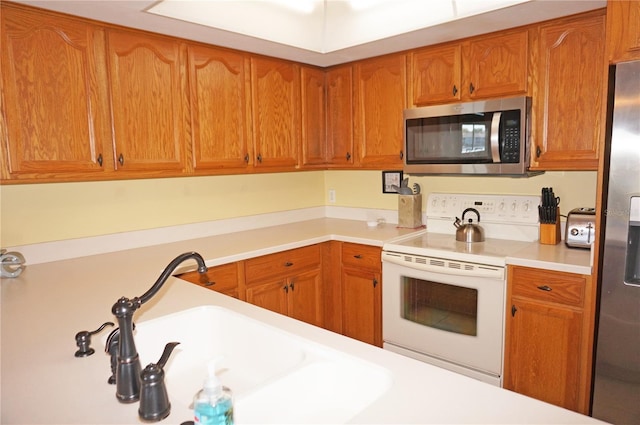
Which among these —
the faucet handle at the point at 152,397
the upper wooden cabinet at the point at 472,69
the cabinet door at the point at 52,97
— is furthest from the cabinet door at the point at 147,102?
the faucet handle at the point at 152,397

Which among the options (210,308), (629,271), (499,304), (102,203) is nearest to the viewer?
(210,308)

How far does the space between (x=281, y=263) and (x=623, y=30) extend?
2087 millimetres

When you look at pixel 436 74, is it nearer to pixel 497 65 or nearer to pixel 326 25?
pixel 497 65

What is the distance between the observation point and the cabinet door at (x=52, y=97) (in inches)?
76.8

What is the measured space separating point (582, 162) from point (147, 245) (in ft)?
8.46

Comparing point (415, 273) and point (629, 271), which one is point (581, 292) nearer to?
point (629, 271)

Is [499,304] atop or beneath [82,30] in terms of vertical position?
beneath

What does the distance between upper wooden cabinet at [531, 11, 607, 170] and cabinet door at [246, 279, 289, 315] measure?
1700mm

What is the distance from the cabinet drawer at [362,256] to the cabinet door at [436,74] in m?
1.03

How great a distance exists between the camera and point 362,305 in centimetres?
299

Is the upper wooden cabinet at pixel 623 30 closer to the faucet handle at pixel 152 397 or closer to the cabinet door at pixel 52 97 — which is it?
the faucet handle at pixel 152 397

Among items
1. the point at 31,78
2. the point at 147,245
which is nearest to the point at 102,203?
the point at 147,245

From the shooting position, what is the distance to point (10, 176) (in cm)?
197

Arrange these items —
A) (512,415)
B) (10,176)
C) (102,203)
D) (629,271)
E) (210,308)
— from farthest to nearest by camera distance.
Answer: (102,203)
(10,176)
(629,271)
(210,308)
(512,415)
